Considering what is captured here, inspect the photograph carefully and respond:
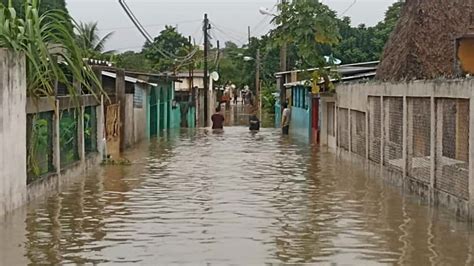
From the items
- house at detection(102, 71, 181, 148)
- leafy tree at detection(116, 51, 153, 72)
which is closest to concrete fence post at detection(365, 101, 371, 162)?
house at detection(102, 71, 181, 148)

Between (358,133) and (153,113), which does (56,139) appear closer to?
(358,133)

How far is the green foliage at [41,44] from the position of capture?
43.4 ft

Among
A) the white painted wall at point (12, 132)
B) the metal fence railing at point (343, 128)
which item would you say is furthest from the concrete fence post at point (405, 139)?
the metal fence railing at point (343, 128)

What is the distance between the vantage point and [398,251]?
32.8 feet

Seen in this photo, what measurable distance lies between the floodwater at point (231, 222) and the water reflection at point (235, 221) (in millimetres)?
14

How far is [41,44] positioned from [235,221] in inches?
167

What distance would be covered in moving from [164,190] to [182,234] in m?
5.25

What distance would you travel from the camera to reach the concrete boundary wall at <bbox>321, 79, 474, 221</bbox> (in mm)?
12391

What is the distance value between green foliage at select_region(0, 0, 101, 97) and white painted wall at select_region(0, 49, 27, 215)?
0.31 meters

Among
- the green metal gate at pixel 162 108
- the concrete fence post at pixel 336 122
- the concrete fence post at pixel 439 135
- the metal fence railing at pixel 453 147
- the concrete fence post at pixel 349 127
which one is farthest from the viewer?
the green metal gate at pixel 162 108

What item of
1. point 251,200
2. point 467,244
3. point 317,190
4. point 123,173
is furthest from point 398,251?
point 123,173

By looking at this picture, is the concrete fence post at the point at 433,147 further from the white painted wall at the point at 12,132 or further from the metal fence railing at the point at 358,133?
the white painted wall at the point at 12,132

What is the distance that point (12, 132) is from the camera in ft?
42.0

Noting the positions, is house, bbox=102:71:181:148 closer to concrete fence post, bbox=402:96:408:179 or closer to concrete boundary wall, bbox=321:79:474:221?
concrete boundary wall, bbox=321:79:474:221
